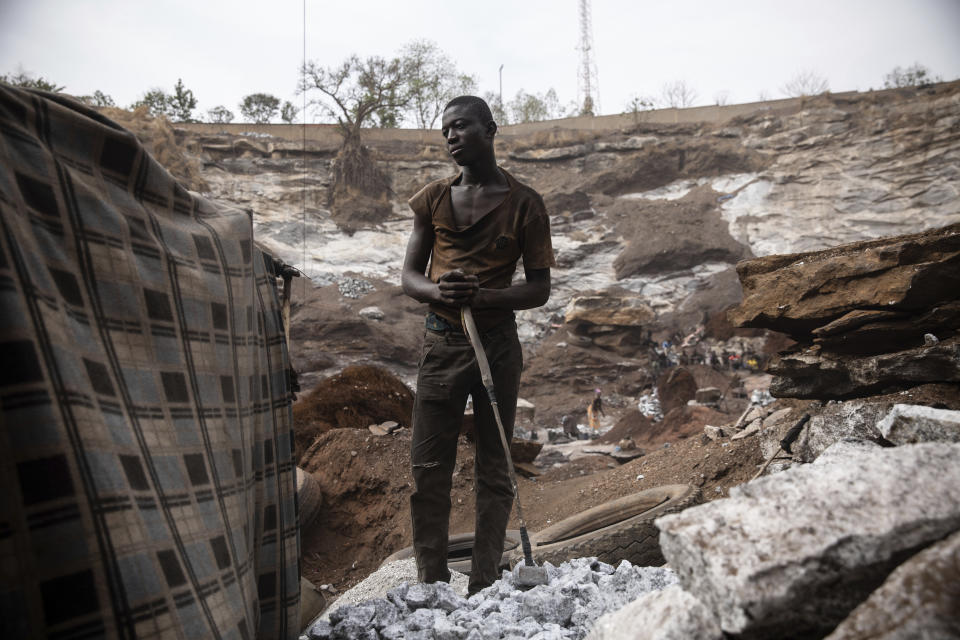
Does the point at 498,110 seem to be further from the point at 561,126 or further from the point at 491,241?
the point at 491,241

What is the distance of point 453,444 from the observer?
2666 millimetres

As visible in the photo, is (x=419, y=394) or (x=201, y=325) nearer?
(x=201, y=325)

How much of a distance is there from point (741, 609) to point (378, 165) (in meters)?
21.0

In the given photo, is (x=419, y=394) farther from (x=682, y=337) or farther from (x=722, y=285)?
(x=722, y=285)

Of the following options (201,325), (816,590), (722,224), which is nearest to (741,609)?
(816,590)

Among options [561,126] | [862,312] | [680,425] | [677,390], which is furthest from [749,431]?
[561,126]

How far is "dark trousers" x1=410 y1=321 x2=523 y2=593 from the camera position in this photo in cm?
260

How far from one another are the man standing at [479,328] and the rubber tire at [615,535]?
1.39ft

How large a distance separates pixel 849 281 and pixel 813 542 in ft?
9.91

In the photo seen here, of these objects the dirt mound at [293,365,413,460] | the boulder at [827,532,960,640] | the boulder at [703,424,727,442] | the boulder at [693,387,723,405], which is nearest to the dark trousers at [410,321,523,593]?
the boulder at [827,532,960,640]

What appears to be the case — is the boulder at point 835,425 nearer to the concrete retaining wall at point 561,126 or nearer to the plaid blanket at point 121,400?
the plaid blanket at point 121,400

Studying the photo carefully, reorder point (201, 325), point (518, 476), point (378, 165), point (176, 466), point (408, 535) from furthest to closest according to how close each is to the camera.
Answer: point (378, 165)
point (518, 476)
point (408, 535)
point (201, 325)
point (176, 466)

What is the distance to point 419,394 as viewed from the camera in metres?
2.67

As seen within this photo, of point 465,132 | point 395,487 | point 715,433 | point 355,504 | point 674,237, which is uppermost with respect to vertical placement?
point 465,132
